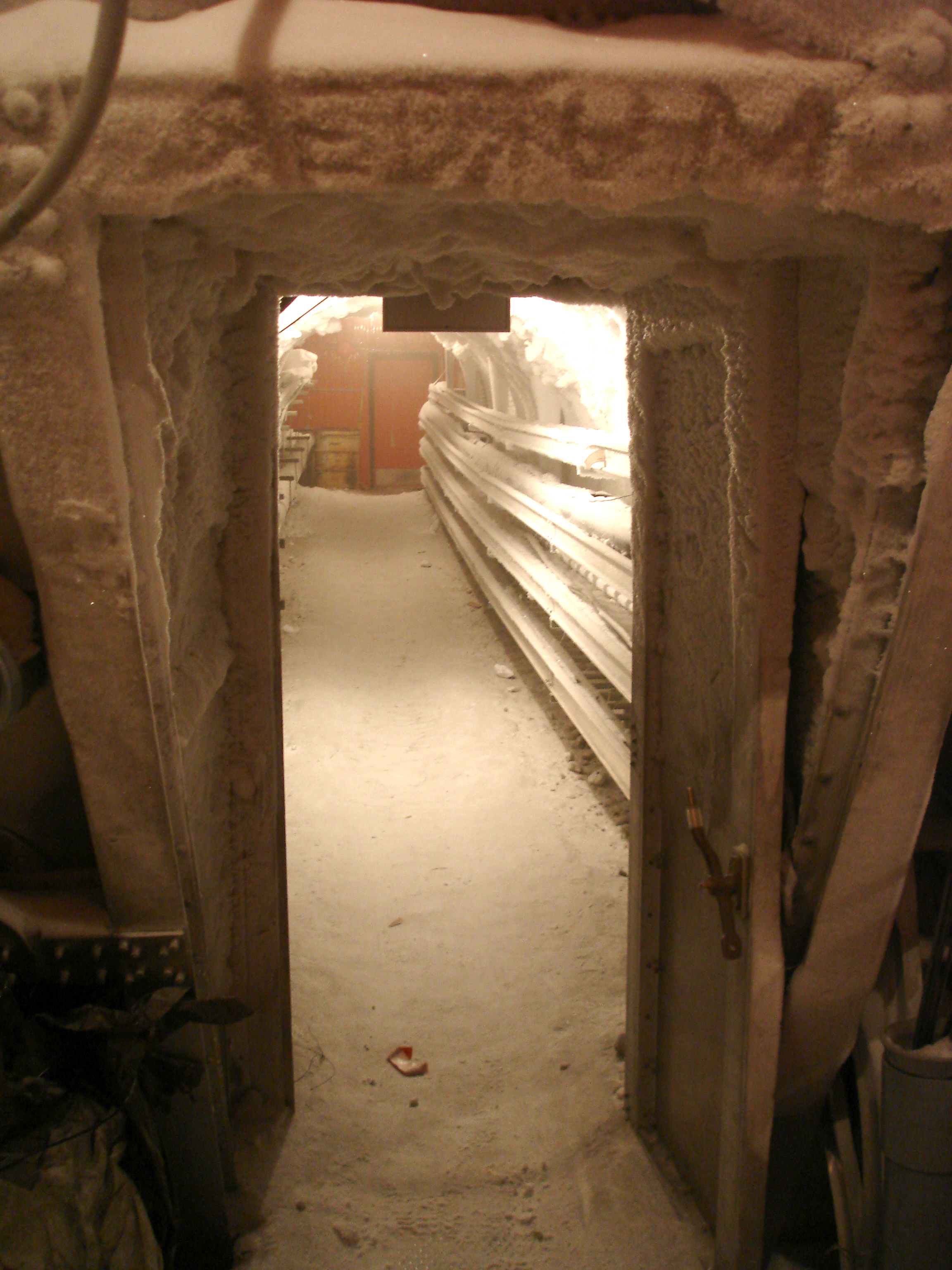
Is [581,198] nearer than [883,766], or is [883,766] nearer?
[581,198]

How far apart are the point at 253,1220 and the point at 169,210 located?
2.09 metres

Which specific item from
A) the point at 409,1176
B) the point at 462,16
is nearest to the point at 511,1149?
the point at 409,1176

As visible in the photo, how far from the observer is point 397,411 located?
14164mm

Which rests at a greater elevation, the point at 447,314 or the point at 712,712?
the point at 447,314

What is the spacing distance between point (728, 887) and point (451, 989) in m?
1.69

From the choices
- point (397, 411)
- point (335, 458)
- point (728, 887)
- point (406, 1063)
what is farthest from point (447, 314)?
point (397, 411)

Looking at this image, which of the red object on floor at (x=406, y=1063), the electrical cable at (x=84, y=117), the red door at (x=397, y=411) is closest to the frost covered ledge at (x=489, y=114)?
the electrical cable at (x=84, y=117)

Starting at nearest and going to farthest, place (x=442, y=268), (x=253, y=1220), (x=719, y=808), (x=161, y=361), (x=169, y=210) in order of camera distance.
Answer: (x=169, y=210) → (x=161, y=361) → (x=442, y=268) → (x=719, y=808) → (x=253, y=1220)

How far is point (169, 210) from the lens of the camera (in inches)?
44.3

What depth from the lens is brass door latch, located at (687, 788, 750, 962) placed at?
1684mm

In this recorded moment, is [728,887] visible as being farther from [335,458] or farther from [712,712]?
[335,458]

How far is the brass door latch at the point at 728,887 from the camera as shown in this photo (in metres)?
1.68

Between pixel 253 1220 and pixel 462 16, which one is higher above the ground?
pixel 462 16

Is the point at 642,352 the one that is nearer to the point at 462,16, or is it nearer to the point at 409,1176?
the point at 462,16
